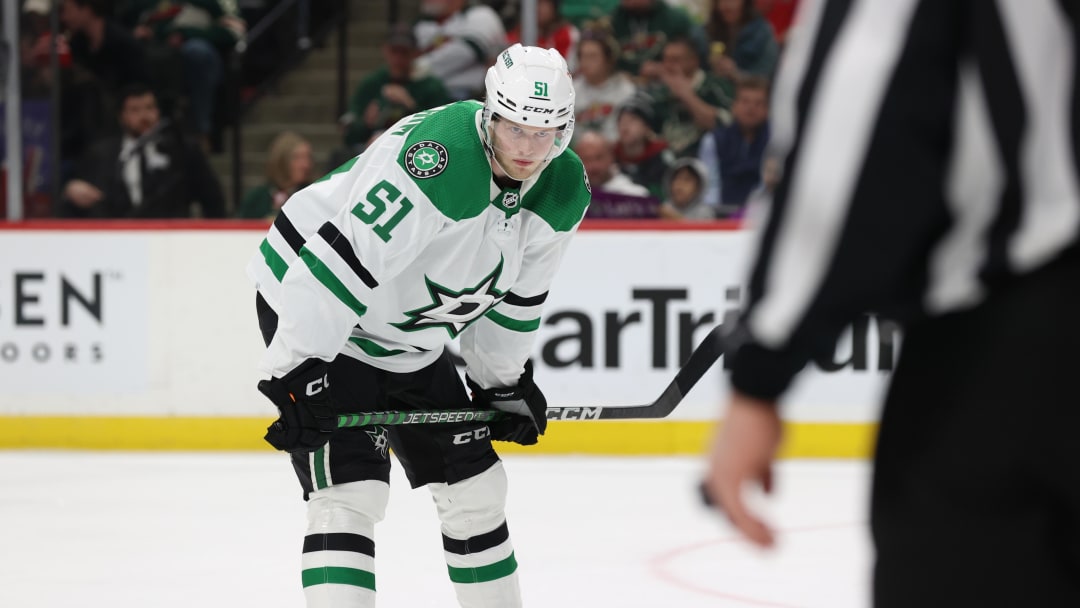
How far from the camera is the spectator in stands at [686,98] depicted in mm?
5688

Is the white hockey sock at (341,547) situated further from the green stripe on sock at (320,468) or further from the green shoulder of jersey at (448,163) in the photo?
the green shoulder of jersey at (448,163)

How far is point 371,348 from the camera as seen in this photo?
251 cm

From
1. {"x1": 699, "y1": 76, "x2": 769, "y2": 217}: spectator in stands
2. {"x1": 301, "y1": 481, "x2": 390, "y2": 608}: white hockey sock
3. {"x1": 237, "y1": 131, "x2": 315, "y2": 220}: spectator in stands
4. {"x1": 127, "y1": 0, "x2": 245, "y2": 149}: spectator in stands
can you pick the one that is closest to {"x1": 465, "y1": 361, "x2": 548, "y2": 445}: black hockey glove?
{"x1": 301, "y1": 481, "x2": 390, "y2": 608}: white hockey sock

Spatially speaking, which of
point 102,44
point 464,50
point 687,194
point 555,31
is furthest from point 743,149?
point 102,44

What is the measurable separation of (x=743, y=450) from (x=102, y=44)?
590 cm

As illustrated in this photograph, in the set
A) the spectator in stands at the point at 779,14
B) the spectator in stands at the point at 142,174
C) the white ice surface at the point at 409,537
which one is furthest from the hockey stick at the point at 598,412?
the spectator in stands at the point at 779,14

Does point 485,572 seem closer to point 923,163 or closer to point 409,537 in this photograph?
point 409,537

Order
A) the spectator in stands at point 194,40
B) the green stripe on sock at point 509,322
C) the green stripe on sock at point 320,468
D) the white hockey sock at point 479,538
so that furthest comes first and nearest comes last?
the spectator in stands at point 194,40 < the green stripe on sock at point 509,322 < the white hockey sock at point 479,538 < the green stripe on sock at point 320,468

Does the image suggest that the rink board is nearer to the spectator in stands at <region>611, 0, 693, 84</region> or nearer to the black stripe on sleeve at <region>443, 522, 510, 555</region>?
the spectator in stands at <region>611, 0, 693, 84</region>

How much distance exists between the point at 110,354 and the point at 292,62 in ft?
9.36

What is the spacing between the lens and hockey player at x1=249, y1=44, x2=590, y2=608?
227cm

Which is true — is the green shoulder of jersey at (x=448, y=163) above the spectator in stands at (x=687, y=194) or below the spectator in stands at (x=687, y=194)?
above

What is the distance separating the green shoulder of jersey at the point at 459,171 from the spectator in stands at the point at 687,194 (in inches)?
116

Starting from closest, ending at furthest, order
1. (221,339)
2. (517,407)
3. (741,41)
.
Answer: (517,407), (221,339), (741,41)
